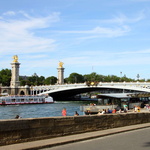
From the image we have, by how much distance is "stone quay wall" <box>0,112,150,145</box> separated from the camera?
35.1ft

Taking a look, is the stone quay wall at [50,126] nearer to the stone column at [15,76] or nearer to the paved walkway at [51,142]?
the paved walkway at [51,142]

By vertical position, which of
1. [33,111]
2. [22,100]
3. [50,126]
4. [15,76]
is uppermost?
[15,76]

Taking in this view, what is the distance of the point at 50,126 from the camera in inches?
484

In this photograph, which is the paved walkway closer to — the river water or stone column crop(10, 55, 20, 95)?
the river water

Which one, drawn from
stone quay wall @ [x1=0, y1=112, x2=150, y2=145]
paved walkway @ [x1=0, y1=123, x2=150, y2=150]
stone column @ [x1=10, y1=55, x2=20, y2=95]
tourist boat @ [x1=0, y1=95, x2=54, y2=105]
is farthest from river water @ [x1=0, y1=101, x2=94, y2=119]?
stone column @ [x1=10, y1=55, x2=20, y2=95]

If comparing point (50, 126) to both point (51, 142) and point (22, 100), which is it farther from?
point (22, 100)

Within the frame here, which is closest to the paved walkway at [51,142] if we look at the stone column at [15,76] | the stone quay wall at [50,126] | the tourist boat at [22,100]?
the stone quay wall at [50,126]

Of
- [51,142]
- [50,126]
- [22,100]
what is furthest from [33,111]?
[51,142]

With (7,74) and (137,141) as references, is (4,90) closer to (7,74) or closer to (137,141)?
(7,74)

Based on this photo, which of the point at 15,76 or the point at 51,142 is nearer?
the point at 51,142

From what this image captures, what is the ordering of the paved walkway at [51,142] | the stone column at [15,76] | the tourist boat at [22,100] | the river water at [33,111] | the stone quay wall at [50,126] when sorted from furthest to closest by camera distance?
the stone column at [15,76] < the tourist boat at [22,100] < the river water at [33,111] < the stone quay wall at [50,126] < the paved walkway at [51,142]

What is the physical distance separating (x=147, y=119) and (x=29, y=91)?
103493 millimetres

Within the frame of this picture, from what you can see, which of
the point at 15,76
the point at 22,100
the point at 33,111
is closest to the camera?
the point at 33,111

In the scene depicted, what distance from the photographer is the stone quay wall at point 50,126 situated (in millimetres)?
10711
